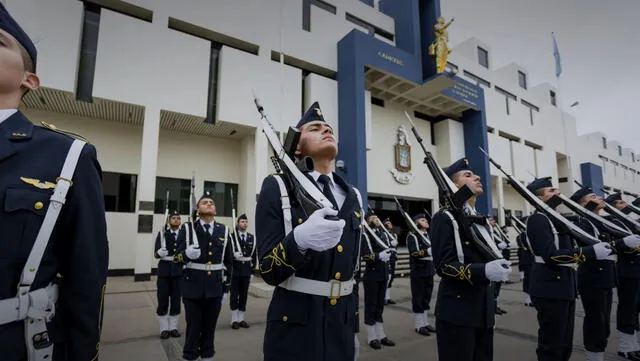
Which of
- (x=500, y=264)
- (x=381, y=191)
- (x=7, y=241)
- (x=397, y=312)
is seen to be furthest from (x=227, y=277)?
(x=381, y=191)

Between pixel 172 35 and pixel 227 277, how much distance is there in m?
10.3

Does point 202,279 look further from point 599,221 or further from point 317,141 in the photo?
point 599,221

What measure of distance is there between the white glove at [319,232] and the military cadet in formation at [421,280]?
494 centimetres

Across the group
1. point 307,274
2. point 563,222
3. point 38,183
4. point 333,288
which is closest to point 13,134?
point 38,183

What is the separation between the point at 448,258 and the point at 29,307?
9.70ft

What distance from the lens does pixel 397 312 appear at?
7.68 meters

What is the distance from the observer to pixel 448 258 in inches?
120

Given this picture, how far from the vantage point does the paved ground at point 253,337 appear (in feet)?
15.7

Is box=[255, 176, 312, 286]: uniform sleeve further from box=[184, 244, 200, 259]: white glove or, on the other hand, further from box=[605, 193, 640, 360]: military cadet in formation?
box=[605, 193, 640, 360]: military cadet in formation

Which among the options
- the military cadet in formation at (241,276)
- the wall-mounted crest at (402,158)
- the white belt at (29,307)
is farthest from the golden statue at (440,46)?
the white belt at (29,307)

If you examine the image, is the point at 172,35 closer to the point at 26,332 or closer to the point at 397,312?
the point at 397,312

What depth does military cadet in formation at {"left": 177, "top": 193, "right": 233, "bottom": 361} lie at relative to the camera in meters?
4.14

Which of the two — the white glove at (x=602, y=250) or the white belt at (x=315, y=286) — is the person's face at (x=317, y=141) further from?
the white glove at (x=602, y=250)

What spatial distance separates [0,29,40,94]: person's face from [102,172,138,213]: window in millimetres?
13349
